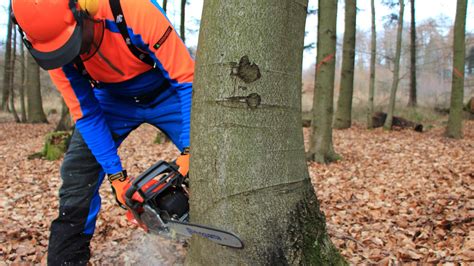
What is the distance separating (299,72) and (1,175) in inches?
245

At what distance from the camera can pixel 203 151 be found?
1.60 metres

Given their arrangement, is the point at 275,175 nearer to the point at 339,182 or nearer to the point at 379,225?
the point at 379,225

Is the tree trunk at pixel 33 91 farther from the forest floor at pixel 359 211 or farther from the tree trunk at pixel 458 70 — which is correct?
the tree trunk at pixel 458 70

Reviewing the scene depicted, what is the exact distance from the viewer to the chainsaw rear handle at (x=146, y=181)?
6.45 feet

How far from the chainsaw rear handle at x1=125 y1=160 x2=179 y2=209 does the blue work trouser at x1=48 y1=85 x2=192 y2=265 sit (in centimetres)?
36

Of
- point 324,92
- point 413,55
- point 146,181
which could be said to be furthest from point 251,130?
point 413,55

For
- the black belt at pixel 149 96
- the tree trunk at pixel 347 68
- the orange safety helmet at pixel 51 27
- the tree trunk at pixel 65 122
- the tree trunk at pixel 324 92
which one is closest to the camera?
the orange safety helmet at pixel 51 27

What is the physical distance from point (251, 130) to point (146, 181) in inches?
29.6

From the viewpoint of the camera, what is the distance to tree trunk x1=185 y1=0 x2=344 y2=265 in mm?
1508

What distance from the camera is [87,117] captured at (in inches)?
91.3

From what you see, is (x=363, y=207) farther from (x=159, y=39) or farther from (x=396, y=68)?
(x=396, y=68)

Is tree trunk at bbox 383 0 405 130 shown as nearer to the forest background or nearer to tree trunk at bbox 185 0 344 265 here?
the forest background

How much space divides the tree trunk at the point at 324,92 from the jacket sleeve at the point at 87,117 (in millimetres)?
4856

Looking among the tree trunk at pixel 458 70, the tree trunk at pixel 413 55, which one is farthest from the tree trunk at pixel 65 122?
the tree trunk at pixel 413 55
